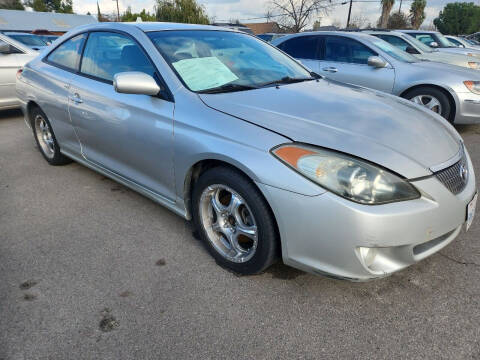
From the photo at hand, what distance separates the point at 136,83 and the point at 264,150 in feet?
3.32

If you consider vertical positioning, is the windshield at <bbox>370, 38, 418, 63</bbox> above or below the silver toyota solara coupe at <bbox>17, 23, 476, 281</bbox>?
above

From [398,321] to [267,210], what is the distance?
90cm

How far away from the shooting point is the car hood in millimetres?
1818

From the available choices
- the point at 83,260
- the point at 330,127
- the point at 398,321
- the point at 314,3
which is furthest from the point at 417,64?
Result: the point at 314,3

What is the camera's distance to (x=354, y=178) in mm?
1718

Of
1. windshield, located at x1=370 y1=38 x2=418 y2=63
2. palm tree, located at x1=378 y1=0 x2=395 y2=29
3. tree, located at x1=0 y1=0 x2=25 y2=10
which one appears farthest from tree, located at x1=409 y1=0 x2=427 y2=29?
tree, located at x1=0 y1=0 x2=25 y2=10

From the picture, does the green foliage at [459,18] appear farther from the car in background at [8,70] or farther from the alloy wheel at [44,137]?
the alloy wheel at [44,137]

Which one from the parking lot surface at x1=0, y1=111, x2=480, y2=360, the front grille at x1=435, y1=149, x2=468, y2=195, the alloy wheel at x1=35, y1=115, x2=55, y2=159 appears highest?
the front grille at x1=435, y1=149, x2=468, y2=195

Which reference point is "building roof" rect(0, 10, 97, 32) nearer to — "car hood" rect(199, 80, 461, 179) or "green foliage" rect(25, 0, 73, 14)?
"green foliage" rect(25, 0, 73, 14)

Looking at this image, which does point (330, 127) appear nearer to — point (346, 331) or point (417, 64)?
point (346, 331)

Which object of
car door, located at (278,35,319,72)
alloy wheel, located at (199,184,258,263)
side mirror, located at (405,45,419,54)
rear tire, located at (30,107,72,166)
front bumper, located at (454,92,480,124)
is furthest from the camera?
side mirror, located at (405,45,419,54)

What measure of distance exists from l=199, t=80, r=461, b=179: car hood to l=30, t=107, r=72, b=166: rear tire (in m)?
2.47

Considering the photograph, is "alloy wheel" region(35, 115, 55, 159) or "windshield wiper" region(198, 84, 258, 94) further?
"alloy wheel" region(35, 115, 55, 159)

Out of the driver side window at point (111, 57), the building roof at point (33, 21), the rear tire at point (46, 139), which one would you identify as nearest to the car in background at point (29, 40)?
the rear tire at point (46, 139)
